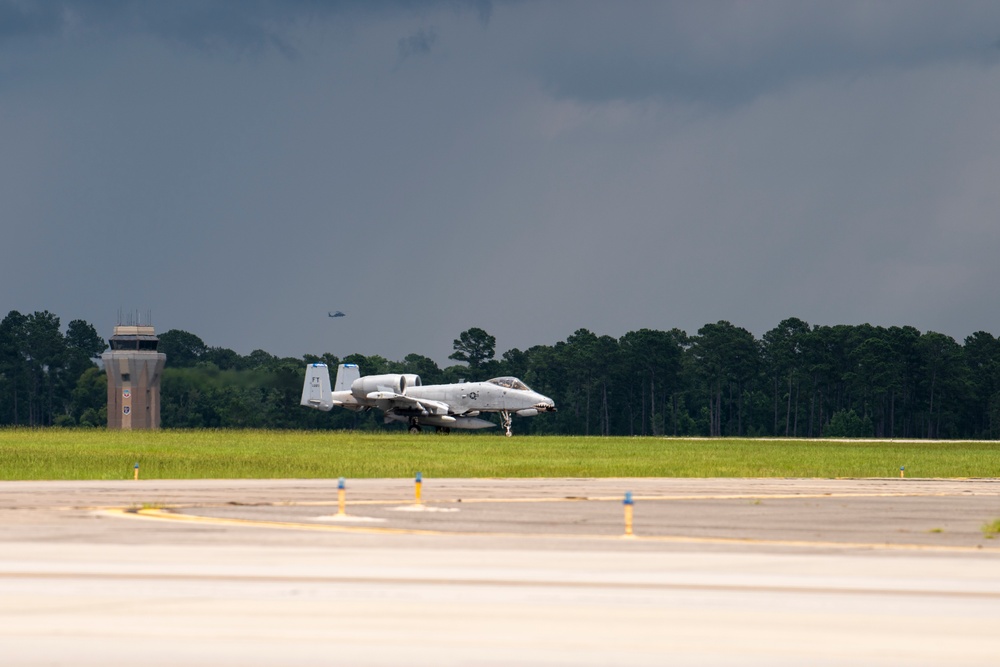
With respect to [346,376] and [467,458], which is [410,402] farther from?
[467,458]

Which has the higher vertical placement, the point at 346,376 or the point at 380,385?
the point at 346,376

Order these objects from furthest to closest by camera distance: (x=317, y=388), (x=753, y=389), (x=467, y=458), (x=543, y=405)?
(x=753, y=389), (x=317, y=388), (x=543, y=405), (x=467, y=458)

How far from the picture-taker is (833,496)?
34531mm

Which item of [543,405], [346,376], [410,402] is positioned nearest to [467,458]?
[543,405]

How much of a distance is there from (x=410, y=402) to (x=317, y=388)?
A: 1783 centimetres

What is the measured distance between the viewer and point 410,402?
96625 mm

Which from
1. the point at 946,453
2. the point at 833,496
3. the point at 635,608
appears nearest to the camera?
the point at 635,608

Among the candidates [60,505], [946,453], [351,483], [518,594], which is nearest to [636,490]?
Answer: [351,483]

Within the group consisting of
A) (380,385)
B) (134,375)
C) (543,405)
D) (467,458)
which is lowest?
(467,458)

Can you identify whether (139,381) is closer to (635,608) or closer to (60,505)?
(60,505)

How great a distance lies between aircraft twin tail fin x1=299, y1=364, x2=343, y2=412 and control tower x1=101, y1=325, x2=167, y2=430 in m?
67.2

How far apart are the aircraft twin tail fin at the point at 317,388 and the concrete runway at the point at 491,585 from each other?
81.6 m

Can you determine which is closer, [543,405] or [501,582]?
[501,582]

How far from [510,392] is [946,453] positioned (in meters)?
33.0
